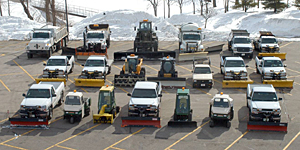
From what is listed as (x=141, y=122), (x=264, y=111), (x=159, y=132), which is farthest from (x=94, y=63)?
(x=264, y=111)

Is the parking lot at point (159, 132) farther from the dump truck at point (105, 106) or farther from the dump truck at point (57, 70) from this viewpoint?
the dump truck at point (57, 70)

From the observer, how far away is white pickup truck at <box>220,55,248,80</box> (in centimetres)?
3086

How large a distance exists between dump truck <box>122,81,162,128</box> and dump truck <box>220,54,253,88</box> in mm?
7398

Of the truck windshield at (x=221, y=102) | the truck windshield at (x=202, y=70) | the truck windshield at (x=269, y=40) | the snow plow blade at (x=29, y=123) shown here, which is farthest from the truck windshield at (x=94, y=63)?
the truck windshield at (x=269, y=40)

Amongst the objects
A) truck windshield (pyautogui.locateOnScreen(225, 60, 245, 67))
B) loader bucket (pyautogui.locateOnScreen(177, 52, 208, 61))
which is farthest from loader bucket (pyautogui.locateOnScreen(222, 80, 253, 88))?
loader bucket (pyautogui.locateOnScreen(177, 52, 208, 61))

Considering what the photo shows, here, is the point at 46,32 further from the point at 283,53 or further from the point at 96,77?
the point at 283,53

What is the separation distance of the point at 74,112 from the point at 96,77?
843 cm

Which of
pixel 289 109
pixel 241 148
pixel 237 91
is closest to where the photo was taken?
pixel 241 148

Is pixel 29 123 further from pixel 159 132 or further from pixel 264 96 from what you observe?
pixel 264 96

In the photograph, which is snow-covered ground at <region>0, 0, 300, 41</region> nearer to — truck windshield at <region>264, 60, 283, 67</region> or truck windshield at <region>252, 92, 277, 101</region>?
truck windshield at <region>264, 60, 283, 67</region>

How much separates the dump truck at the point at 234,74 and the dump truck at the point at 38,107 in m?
11.8

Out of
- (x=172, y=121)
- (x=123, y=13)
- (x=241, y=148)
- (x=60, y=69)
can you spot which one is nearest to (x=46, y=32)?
(x=60, y=69)

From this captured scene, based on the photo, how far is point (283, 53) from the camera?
38875mm

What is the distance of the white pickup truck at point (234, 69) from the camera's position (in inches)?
1215
